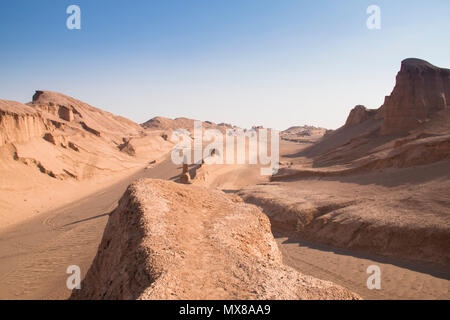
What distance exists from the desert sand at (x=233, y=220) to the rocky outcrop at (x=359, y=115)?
9.37 m

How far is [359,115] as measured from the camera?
32531 mm

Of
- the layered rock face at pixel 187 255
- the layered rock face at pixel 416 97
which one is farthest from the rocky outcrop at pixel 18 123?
the layered rock face at pixel 416 97

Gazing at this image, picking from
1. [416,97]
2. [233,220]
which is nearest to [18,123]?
[233,220]

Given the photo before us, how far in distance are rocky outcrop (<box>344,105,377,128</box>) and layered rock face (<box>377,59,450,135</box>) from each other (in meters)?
8.86

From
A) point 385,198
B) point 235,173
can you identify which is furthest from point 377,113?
point 385,198

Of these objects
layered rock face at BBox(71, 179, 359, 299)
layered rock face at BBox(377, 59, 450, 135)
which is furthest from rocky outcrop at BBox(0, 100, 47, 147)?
layered rock face at BBox(377, 59, 450, 135)

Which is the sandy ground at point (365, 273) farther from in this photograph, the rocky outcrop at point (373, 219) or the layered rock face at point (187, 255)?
the layered rock face at point (187, 255)

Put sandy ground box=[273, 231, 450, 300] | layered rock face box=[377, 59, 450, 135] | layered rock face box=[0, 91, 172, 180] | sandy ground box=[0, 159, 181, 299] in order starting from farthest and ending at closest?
layered rock face box=[377, 59, 450, 135] < layered rock face box=[0, 91, 172, 180] < sandy ground box=[0, 159, 181, 299] < sandy ground box=[273, 231, 450, 300]

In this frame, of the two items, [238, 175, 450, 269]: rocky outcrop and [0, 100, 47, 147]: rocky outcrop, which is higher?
[0, 100, 47, 147]: rocky outcrop

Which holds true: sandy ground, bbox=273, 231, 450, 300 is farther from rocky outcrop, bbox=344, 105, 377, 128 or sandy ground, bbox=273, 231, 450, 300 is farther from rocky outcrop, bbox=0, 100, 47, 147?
rocky outcrop, bbox=344, 105, 377, 128

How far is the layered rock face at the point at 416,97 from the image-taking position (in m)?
21.6

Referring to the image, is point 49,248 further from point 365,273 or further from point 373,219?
point 373,219

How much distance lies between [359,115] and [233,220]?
32.8m

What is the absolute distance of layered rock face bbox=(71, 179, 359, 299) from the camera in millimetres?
2639
